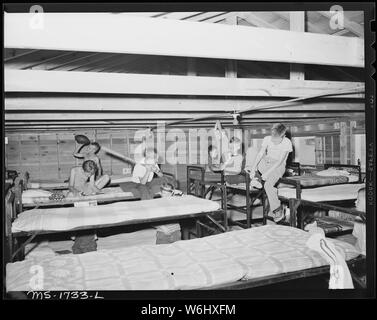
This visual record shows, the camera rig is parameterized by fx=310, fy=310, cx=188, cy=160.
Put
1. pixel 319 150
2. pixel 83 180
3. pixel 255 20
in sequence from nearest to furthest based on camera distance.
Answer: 1. pixel 255 20
2. pixel 83 180
3. pixel 319 150

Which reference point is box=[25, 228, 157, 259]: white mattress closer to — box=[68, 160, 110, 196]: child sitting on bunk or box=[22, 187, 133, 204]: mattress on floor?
box=[22, 187, 133, 204]: mattress on floor

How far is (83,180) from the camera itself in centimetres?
520

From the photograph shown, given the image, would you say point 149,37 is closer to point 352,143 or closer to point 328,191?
point 328,191

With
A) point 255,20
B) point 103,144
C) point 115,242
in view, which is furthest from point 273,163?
point 103,144

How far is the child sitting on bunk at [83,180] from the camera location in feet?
16.4

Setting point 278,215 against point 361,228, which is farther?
point 278,215

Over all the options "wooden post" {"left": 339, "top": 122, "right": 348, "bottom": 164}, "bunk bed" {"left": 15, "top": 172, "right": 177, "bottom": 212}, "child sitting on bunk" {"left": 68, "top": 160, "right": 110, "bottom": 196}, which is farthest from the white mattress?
"wooden post" {"left": 339, "top": 122, "right": 348, "bottom": 164}

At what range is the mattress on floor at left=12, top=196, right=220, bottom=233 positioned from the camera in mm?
3105

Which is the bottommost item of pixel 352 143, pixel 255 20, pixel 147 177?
pixel 147 177

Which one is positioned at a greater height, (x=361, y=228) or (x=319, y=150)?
(x=319, y=150)

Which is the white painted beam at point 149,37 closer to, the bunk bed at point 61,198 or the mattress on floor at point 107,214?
the mattress on floor at point 107,214

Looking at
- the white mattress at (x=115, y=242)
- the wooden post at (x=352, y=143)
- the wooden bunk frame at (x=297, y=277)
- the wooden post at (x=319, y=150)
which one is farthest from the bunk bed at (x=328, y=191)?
the white mattress at (x=115, y=242)

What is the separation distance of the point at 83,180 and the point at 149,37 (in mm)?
3859

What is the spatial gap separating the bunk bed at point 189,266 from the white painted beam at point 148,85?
1.27 m
